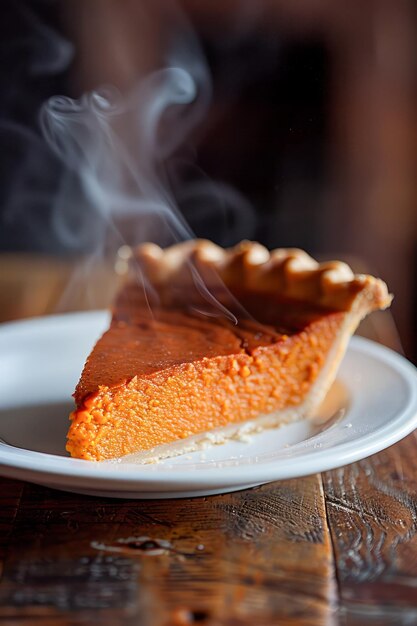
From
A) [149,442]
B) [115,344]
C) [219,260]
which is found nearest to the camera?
Answer: [149,442]

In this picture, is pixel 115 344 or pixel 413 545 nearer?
pixel 413 545

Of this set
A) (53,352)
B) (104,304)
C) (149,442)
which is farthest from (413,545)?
(104,304)

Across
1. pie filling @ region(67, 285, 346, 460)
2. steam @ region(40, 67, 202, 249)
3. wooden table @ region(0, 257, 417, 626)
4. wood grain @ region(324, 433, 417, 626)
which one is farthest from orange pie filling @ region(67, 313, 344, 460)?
steam @ region(40, 67, 202, 249)

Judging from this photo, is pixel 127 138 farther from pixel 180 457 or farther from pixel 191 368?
pixel 180 457

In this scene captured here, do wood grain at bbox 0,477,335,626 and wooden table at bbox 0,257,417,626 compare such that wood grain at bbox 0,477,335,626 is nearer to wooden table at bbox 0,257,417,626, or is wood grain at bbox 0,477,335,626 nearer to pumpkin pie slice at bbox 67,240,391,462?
wooden table at bbox 0,257,417,626

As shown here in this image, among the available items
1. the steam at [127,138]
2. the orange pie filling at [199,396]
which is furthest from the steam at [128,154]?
the orange pie filling at [199,396]

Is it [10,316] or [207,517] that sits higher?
[207,517]

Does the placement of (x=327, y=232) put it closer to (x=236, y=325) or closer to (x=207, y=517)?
(x=236, y=325)
